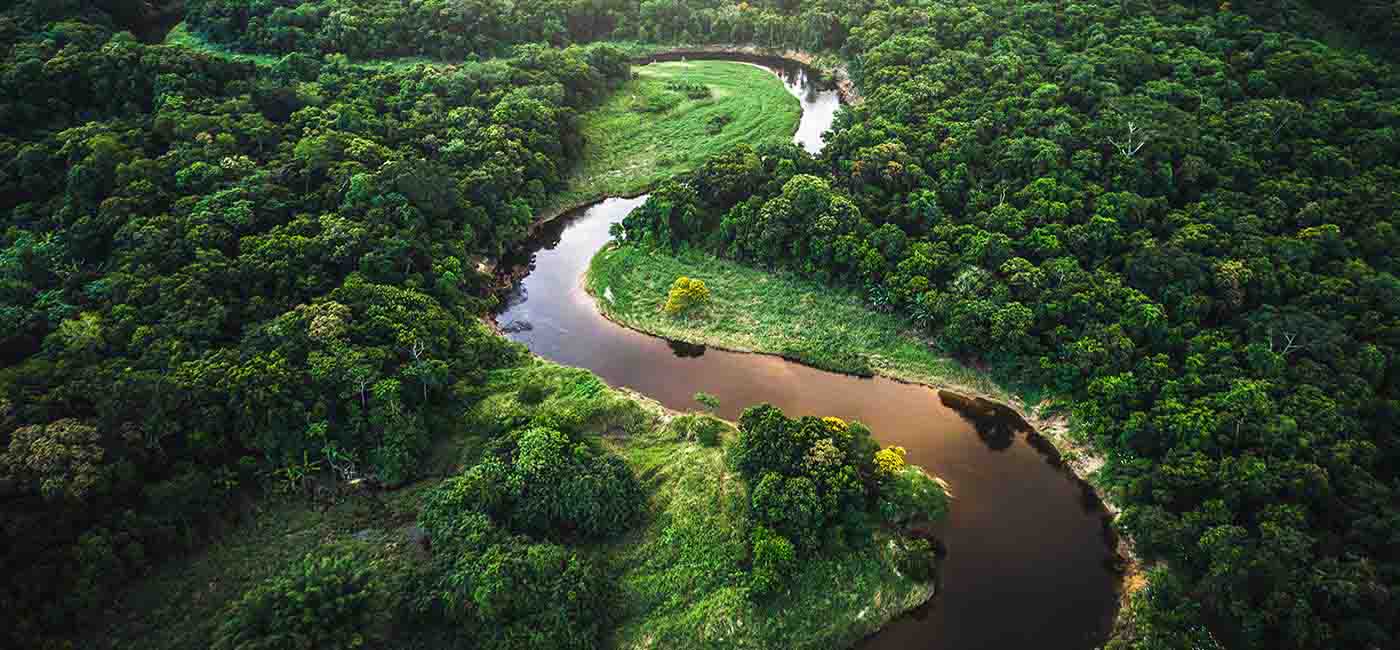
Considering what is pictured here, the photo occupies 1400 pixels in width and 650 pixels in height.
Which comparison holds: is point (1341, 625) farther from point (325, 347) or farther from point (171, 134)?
point (171, 134)

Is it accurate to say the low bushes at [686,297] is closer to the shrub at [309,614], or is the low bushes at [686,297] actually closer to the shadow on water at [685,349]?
the shadow on water at [685,349]

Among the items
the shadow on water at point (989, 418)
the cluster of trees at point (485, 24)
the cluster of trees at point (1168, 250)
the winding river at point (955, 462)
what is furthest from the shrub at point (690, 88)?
the shadow on water at point (989, 418)

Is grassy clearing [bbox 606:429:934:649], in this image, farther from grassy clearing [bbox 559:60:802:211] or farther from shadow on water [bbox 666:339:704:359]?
grassy clearing [bbox 559:60:802:211]

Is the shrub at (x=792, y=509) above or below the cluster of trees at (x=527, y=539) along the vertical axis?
above

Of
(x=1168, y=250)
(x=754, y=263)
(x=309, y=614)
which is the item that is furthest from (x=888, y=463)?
(x=309, y=614)

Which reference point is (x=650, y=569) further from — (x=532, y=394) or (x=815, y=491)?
(x=532, y=394)
